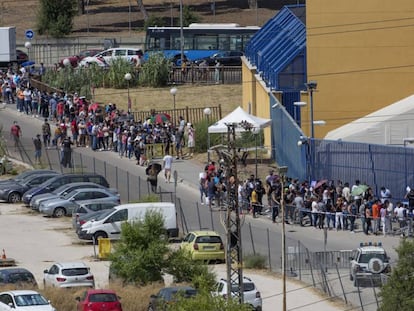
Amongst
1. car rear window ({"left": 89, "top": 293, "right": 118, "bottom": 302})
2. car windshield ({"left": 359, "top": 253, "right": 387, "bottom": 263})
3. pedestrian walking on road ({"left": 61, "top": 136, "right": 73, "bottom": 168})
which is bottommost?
car rear window ({"left": 89, "top": 293, "right": 118, "bottom": 302})

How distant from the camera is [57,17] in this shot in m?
103

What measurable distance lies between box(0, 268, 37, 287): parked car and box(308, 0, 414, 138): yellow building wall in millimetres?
24383

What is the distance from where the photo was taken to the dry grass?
264 feet

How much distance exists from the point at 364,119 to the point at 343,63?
5.51m

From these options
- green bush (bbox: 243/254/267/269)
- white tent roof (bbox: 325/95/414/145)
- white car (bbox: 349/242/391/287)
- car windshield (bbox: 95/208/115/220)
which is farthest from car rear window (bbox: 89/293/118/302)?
white tent roof (bbox: 325/95/414/145)

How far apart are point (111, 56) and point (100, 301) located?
171ft

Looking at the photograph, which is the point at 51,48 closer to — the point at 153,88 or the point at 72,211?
the point at 153,88

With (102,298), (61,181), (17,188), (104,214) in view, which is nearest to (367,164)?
(104,214)

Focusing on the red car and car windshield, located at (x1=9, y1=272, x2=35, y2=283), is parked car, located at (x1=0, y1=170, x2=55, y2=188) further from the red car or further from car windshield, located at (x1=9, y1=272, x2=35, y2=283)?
the red car

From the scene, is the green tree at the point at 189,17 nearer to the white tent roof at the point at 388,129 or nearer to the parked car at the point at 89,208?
the white tent roof at the point at 388,129

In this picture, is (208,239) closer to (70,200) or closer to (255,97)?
(70,200)

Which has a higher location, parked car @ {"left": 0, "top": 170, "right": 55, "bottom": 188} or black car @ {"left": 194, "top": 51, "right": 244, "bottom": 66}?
black car @ {"left": 194, "top": 51, "right": 244, "bottom": 66}

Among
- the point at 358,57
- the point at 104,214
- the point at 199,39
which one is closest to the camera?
the point at 104,214

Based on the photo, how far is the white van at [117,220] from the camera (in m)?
49.6
